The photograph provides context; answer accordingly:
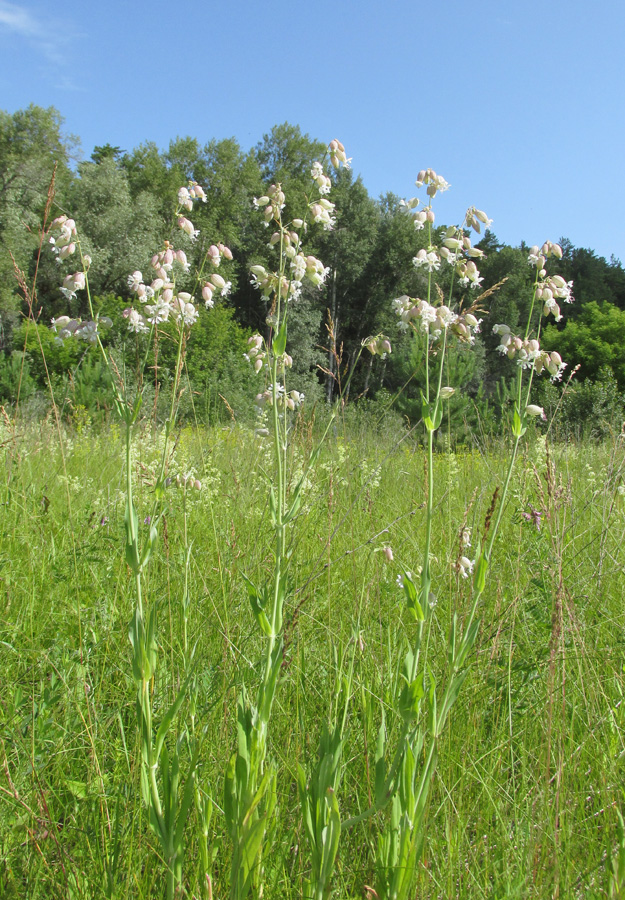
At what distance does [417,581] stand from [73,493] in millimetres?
2404

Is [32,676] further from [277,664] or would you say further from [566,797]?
[566,797]

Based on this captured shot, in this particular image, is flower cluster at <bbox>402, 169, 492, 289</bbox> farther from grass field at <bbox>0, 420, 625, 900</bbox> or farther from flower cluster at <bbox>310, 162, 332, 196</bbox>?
grass field at <bbox>0, 420, 625, 900</bbox>

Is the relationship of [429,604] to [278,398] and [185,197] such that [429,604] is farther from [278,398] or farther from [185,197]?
[185,197]

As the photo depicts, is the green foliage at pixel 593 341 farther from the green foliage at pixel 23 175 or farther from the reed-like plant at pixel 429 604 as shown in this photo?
the reed-like plant at pixel 429 604

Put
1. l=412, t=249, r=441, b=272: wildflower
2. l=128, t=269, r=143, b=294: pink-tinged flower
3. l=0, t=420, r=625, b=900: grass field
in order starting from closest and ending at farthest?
l=0, t=420, r=625, b=900: grass field < l=128, t=269, r=143, b=294: pink-tinged flower < l=412, t=249, r=441, b=272: wildflower

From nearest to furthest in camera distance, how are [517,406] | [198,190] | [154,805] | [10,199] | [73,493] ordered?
[154,805]
[517,406]
[198,190]
[73,493]
[10,199]

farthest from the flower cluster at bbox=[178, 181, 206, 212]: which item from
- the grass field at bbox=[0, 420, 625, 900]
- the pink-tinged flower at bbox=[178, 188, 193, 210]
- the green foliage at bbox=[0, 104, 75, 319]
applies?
the green foliage at bbox=[0, 104, 75, 319]

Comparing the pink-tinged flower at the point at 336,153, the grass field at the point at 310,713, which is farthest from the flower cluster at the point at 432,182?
the grass field at the point at 310,713

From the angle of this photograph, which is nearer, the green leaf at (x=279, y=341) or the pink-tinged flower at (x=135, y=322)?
the green leaf at (x=279, y=341)

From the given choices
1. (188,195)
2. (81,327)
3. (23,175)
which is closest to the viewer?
(81,327)

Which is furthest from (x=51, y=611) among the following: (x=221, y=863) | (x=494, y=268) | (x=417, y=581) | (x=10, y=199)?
(x=494, y=268)

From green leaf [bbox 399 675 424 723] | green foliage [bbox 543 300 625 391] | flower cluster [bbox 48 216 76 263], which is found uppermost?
green foliage [bbox 543 300 625 391]

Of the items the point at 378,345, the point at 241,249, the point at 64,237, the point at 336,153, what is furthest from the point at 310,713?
the point at 241,249

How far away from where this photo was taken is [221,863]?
3.92 feet
